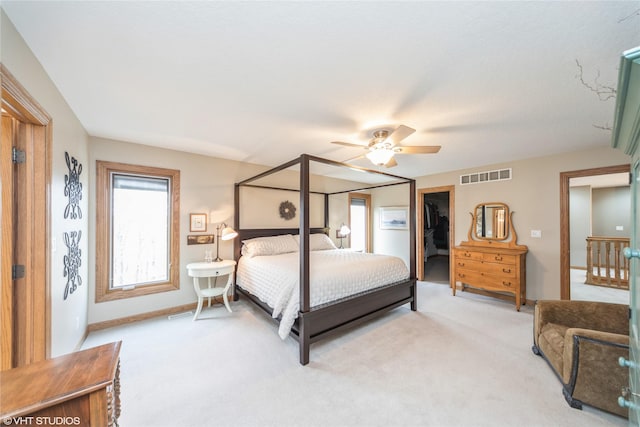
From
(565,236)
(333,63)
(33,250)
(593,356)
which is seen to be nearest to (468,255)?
Result: (565,236)

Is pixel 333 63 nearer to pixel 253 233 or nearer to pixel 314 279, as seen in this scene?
pixel 314 279

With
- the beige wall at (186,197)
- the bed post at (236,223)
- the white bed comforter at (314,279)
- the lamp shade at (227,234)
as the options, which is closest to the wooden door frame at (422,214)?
the beige wall at (186,197)

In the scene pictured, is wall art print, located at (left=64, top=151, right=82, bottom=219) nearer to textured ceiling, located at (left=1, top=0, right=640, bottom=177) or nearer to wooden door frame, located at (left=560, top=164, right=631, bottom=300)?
textured ceiling, located at (left=1, top=0, right=640, bottom=177)

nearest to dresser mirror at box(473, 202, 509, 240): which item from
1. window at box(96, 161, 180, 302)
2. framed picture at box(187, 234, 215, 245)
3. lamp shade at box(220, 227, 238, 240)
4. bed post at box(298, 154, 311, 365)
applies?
bed post at box(298, 154, 311, 365)

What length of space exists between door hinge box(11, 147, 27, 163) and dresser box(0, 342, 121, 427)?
1350mm

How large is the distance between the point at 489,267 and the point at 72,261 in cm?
549

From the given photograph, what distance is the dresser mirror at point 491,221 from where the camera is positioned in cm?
425

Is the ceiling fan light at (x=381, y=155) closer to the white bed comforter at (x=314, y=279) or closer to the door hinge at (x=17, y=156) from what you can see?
the white bed comforter at (x=314, y=279)

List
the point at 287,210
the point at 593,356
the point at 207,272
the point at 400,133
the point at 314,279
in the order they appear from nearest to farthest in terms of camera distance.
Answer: the point at 593,356 → the point at 400,133 → the point at 314,279 → the point at 207,272 → the point at 287,210

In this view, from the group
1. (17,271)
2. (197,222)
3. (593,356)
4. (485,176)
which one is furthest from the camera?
(485,176)

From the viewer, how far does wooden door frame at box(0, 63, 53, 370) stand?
151 centimetres

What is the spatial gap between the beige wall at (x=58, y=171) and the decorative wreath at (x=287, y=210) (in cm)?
284

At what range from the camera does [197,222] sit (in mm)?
3738

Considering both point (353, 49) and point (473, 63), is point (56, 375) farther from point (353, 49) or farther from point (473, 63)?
point (473, 63)
